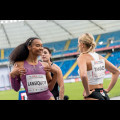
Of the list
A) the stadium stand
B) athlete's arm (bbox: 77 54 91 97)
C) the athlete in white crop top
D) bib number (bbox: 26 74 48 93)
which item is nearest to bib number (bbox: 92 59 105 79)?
the athlete in white crop top

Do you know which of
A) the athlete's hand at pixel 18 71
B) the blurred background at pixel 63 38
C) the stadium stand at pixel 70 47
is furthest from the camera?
the stadium stand at pixel 70 47

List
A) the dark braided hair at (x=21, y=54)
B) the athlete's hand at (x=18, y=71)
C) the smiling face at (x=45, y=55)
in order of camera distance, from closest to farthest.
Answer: the athlete's hand at (x=18, y=71) → the dark braided hair at (x=21, y=54) → the smiling face at (x=45, y=55)

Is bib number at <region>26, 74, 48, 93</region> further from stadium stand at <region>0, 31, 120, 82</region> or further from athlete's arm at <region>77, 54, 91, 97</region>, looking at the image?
stadium stand at <region>0, 31, 120, 82</region>

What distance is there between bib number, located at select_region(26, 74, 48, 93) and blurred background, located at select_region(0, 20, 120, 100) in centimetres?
2137

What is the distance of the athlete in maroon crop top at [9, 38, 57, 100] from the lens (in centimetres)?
202

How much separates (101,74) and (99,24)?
81.0 ft

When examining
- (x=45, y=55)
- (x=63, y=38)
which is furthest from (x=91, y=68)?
(x=63, y=38)

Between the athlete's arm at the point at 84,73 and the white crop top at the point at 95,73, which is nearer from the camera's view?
the athlete's arm at the point at 84,73

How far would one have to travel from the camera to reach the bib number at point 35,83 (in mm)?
2025

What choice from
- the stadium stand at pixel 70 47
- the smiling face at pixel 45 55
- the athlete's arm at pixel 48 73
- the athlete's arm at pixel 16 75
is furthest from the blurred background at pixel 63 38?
the athlete's arm at pixel 16 75

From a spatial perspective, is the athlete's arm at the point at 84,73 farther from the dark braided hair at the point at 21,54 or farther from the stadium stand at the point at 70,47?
the stadium stand at the point at 70,47

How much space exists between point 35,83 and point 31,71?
0.14m

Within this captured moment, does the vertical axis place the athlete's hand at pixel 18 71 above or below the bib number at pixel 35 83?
above
